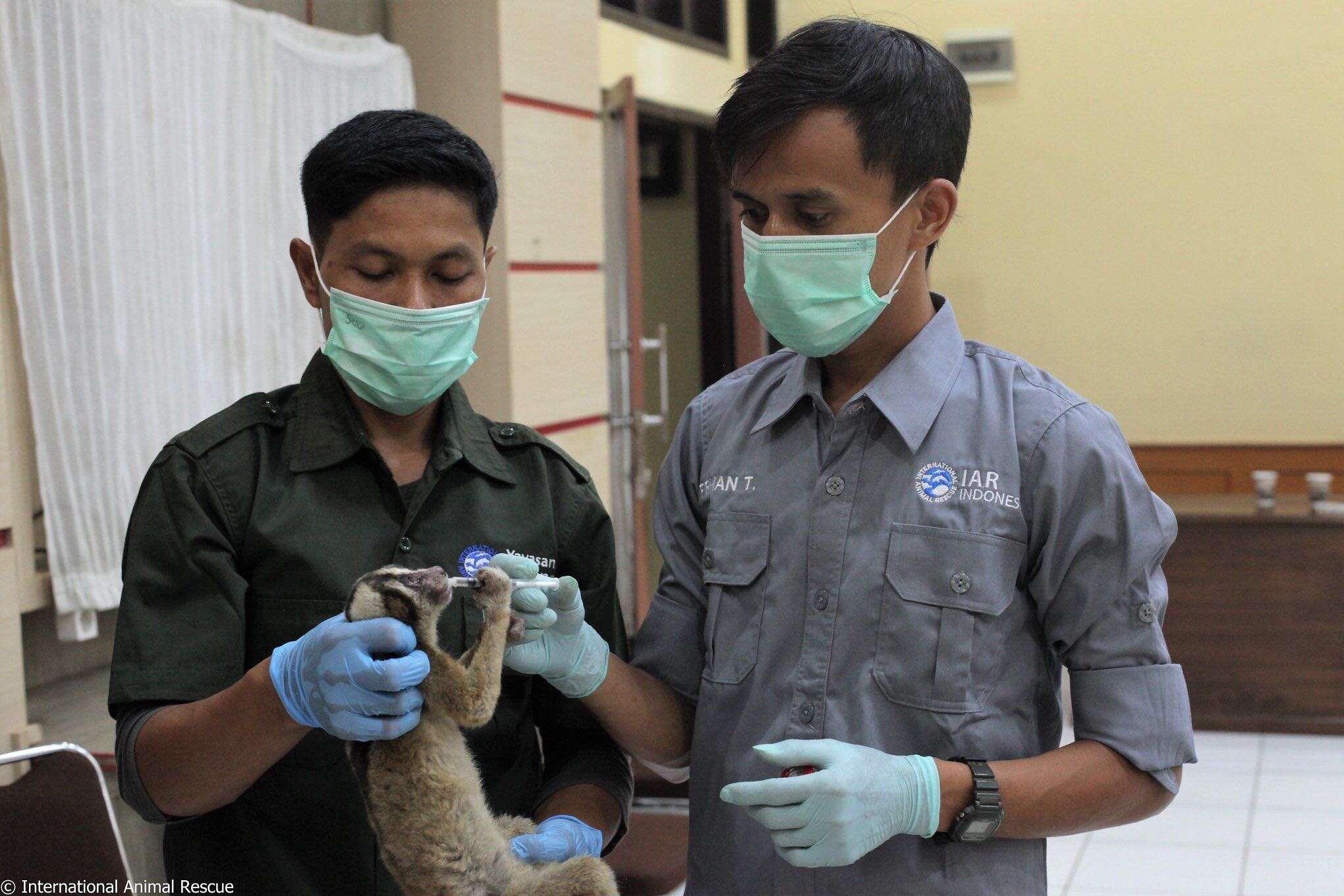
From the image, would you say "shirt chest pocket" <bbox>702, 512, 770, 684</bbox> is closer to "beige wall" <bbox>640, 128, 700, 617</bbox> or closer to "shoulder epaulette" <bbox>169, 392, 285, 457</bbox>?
"shoulder epaulette" <bbox>169, 392, 285, 457</bbox>

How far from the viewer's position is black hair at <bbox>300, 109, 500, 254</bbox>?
4.73 ft

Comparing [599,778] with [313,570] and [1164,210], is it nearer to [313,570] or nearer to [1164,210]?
[313,570]

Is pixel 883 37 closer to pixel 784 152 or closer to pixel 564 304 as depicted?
pixel 784 152

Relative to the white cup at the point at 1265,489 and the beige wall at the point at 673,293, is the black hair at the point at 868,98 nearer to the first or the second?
the white cup at the point at 1265,489

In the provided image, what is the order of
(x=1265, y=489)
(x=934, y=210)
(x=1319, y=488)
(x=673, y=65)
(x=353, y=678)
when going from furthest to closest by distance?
(x=673, y=65) → (x=1265, y=489) → (x=1319, y=488) → (x=934, y=210) → (x=353, y=678)

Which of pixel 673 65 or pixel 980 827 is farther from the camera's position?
pixel 673 65

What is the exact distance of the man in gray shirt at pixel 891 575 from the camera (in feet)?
4.21

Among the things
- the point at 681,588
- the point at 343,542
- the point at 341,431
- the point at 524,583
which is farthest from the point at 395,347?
the point at 681,588

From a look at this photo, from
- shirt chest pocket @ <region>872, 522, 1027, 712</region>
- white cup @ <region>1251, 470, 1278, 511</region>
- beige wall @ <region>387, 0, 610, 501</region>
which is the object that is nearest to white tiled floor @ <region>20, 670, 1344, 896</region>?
white cup @ <region>1251, 470, 1278, 511</region>

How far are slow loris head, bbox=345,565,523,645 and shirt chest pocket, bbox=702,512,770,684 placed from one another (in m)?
0.30

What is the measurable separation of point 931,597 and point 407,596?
0.55 meters

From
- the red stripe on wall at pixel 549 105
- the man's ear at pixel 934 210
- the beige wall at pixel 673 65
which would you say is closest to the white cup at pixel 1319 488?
the beige wall at pixel 673 65

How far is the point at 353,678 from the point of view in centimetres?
120

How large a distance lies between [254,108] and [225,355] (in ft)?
2.06
